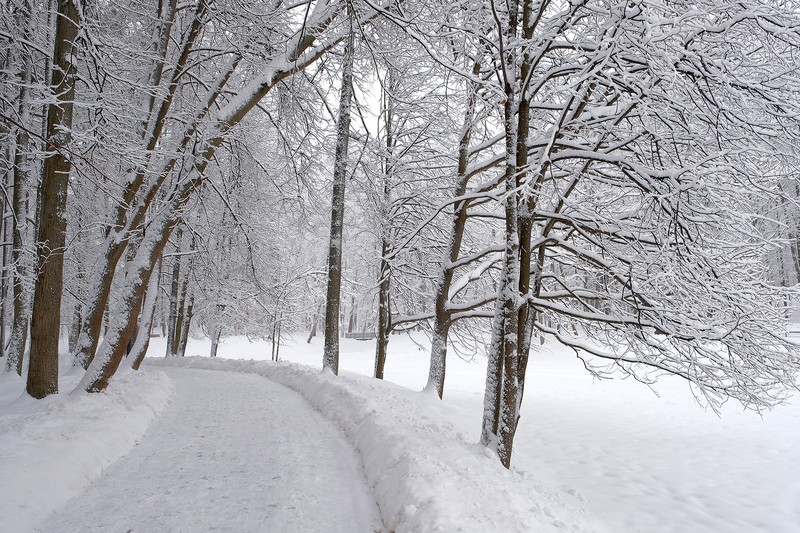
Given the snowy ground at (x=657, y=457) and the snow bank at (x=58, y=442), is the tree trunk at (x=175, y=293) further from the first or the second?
the snowy ground at (x=657, y=457)

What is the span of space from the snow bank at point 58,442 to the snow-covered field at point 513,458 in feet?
0.05

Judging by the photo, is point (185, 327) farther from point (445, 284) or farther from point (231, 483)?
point (231, 483)

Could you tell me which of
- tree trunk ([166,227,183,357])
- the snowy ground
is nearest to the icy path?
the snowy ground

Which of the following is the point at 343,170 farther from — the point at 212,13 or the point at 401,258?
the point at 212,13

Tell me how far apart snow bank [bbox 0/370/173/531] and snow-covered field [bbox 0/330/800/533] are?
0.05ft

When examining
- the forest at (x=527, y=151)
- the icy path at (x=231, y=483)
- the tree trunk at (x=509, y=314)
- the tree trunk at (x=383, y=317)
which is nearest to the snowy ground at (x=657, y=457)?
the tree trunk at (x=509, y=314)

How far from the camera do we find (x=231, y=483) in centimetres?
443

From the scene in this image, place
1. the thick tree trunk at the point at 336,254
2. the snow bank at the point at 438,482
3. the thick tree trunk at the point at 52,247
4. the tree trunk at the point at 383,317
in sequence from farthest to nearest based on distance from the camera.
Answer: the tree trunk at the point at 383,317, the thick tree trunk at the point at 336,254, the thick tree trunk at the point at 52,247, the snow bank at the point at 438,482

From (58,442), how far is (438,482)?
4.00m

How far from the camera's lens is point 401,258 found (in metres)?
13.3

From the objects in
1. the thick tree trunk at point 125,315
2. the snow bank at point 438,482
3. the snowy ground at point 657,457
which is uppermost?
the thick tree trunk at point 125,315

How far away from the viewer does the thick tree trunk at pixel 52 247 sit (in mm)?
6684

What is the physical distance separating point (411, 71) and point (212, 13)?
222 inches

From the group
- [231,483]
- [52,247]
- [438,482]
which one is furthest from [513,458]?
[52,247]
